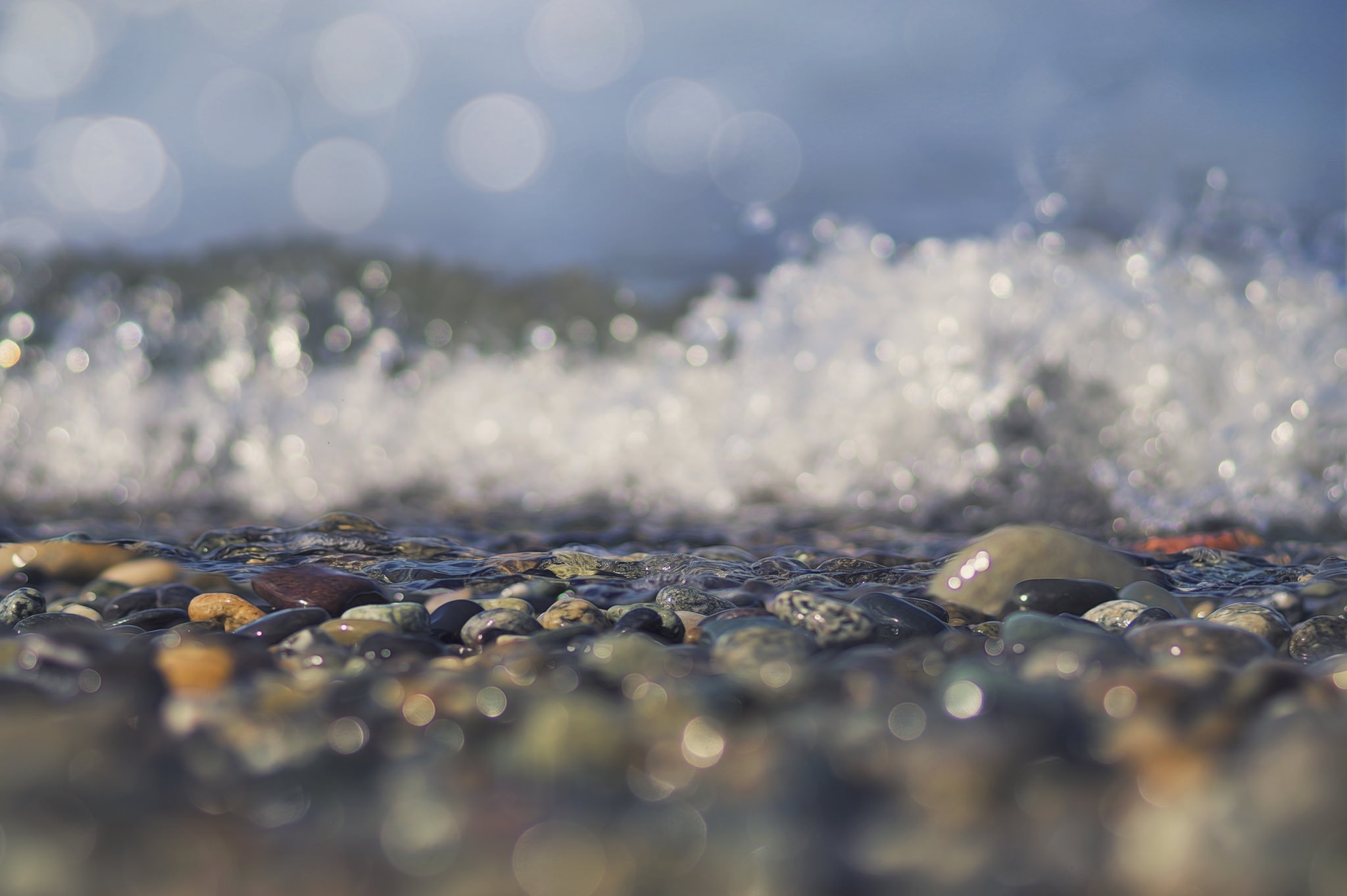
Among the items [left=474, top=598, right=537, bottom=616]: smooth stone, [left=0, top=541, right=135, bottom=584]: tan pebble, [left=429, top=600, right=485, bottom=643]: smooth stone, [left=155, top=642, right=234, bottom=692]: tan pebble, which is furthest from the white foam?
[left=155, top=642, right=234, bottom=692]: tan pebble

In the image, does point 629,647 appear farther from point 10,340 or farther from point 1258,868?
point 10,340

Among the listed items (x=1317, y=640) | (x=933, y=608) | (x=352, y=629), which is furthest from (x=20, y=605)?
(x=1317, y=640)

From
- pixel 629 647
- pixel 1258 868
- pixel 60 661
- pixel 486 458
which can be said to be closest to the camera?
pixel 1258 868

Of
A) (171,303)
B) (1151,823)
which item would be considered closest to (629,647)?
(1151,823)

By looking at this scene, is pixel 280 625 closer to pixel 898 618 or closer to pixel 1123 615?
pixel 898 618

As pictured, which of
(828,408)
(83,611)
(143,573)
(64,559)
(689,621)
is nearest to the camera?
(689,621)

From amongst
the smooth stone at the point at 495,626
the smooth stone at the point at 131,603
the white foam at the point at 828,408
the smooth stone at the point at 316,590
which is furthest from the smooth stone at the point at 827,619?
the white foam at the point at 828,408

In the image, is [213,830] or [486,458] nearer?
[213,830]
